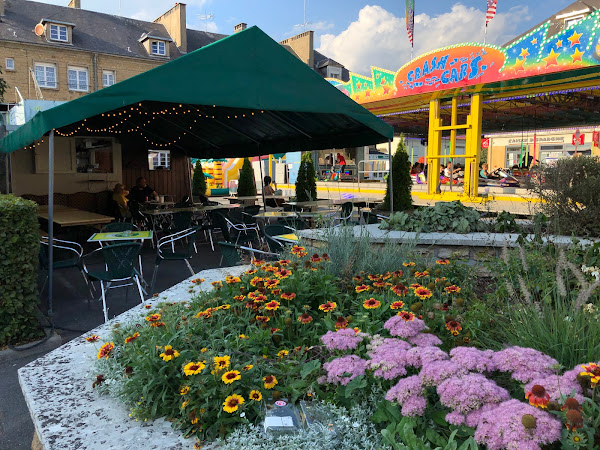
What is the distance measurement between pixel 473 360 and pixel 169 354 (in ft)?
3.48

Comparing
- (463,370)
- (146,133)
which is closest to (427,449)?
(463,370)

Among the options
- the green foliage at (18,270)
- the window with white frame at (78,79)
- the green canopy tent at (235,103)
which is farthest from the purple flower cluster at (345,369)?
the window with white frame at (78,79)

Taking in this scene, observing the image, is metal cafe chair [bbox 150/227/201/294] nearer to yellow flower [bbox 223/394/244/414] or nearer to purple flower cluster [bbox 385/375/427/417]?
yellow flower [bbox 223/394/244/414]

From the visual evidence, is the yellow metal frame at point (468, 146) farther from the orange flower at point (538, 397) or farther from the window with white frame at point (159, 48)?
the window with white frame at point (159, 48)

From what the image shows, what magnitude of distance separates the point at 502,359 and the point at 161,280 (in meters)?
4.99

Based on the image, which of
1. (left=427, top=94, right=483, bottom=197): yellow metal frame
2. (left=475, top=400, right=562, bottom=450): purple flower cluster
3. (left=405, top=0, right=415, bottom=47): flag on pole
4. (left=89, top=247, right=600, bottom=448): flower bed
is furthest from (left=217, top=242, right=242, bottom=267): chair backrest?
(left=405, top=0, right=415, bottom=47): flag on pole

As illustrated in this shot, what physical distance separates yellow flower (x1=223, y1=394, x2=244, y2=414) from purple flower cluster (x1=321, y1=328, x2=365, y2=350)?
13.6 inches

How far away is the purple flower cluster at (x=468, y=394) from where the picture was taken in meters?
1.18

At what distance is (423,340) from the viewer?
1.59 m

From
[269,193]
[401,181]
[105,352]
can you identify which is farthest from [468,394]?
[269,193]

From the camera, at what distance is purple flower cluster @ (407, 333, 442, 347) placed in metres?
1.57

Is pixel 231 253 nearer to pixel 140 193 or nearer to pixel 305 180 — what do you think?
pixel 140 193

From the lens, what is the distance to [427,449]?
46.9 inches

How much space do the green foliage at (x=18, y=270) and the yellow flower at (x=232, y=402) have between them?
2848mm
